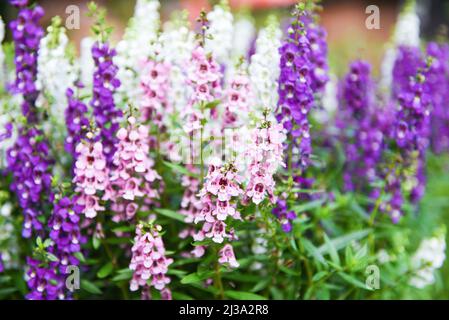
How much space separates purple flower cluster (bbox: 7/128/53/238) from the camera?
3.48m

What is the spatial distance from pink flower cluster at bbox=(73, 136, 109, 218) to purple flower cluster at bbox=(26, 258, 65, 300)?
0.40 metres

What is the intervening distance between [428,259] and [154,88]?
2.21 metres

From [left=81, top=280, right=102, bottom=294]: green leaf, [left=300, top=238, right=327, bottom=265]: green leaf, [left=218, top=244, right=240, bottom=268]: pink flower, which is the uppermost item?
[left=218, top=244, right=240, bottom=268]: pink flower

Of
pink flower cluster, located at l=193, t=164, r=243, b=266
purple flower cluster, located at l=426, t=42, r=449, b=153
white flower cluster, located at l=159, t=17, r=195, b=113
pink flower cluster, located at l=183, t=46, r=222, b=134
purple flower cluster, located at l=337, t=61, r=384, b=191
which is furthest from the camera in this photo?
purple flower cluster, located at l=426, t=42, r=449, b=153

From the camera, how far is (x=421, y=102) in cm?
387

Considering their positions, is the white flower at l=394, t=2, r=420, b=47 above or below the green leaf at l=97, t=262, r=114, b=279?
above

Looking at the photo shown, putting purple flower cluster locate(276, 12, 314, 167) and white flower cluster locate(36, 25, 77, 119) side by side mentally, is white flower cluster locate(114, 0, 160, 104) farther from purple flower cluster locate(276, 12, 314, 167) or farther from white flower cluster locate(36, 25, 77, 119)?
purple flower cluster locate(276, 12, 314, 167)

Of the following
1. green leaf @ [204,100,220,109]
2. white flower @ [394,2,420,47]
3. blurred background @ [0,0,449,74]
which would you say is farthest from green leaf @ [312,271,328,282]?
blurred background @ [0,0,449,74]

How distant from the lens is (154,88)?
356 cm

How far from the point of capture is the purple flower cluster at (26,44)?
3617 millimetres

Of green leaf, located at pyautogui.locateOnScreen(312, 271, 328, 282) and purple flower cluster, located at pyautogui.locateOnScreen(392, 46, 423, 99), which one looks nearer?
green leaf, located at pyautogui.locateOnScreen(312, 271, 328, 282)

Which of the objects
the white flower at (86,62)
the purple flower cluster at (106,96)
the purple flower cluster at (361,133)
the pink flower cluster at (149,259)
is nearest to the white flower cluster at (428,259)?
the purple flower cluster at (361,133)

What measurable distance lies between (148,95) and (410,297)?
2.57 m
